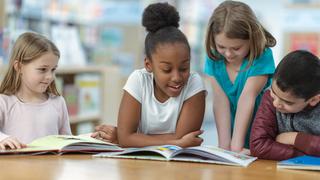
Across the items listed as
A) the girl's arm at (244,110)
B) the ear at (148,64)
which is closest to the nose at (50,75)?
the ear at (148,64)

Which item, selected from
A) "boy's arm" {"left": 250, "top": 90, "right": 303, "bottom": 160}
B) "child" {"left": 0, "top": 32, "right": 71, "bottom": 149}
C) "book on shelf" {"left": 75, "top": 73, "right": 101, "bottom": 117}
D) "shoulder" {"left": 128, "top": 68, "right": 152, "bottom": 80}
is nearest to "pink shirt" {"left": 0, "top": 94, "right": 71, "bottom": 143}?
"child" {"left": 0, "top": 32, "right": 71, "bottom": 149}

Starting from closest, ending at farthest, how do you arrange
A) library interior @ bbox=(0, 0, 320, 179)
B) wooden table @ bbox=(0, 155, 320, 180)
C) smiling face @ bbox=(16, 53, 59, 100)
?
1. wooden table @ bbox=(0, 155, 320, 180)
2. smiling face @ bbox=(16, 53, 59, 100)
3. library interior @ bbox=(0, 0, 320, 179)

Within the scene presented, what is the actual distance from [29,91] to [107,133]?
0.33 metres

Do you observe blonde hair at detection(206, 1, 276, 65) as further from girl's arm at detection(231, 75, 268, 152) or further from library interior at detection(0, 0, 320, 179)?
library interior at detection(0, 0, 320, 179)

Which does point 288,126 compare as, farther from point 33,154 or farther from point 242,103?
point 33,154

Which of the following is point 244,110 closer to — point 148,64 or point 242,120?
point 242,120

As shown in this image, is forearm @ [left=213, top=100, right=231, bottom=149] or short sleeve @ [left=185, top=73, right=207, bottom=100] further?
forearm @ [left=213, top=100, right=231, bottom=149]

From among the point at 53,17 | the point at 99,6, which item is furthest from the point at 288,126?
the point at 99,6

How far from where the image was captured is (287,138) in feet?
5.34

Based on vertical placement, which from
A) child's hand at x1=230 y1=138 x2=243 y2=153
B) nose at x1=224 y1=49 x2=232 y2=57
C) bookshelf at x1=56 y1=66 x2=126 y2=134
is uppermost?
nose at x1=224 y1=49 x2=232 y2=57

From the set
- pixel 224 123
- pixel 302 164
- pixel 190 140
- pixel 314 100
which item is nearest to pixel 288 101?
pixel 314 100

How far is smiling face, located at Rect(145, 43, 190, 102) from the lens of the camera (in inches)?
68.3

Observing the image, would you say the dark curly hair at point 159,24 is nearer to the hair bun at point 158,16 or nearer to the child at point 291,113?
the hair bun at point 158,16

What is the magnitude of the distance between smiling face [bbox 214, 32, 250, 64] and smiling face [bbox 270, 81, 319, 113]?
0.28m
